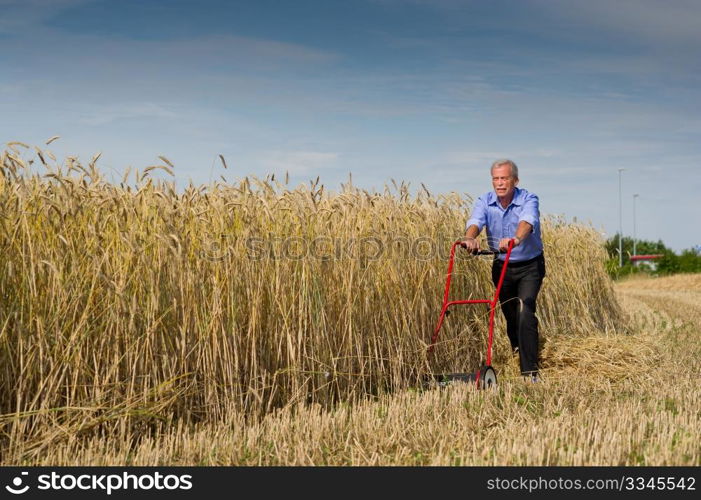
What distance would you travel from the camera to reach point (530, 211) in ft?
19.4

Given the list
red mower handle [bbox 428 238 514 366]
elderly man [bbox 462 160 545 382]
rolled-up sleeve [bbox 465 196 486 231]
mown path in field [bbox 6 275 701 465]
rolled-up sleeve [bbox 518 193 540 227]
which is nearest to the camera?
mown path in field [bbox 6 275 701 465]

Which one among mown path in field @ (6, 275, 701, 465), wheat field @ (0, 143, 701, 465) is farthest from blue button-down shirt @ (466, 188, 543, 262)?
mown path in field @ (6, 275, 701, 465)

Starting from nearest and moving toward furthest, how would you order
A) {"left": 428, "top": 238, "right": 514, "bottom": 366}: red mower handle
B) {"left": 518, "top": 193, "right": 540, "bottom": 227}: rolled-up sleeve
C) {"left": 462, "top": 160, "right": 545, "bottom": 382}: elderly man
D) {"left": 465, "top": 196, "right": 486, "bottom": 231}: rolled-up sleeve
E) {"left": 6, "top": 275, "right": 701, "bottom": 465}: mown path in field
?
{"left": 6, "top": 275, "right": 701, "bottom": 465}: mown path in field
{"left": 428, "top": 238, "right": 514, "bottom": 366}: red mower handle
{"left": 518, "top": 193, "right": 540, "bottom": 227}: rolled-up sleeve
{"left": 462, "top": 160, "right": 545, "bottom": 382}: elderly man
{"left": 465, "top": 196, "right": 486, "bottom": 231}: rolled-up sleeve

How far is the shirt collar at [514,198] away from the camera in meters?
6.09

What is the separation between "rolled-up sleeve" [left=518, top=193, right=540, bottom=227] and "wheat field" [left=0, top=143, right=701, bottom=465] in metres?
0.91

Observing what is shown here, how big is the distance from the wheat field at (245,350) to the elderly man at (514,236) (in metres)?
0.47

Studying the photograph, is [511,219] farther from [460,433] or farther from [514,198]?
[460,433]

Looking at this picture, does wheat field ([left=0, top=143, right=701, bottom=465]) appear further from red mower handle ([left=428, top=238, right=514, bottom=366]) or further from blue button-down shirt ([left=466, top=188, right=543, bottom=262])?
blue button-down shirt ([left=466, top=188, right=543, bottom=262])

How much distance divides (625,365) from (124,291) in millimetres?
4791

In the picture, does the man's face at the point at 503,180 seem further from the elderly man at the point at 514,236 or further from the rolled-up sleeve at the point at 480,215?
the rolled-up sleeve at the point at 480,215

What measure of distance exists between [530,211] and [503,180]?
0.34 m

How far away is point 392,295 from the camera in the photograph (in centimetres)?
583

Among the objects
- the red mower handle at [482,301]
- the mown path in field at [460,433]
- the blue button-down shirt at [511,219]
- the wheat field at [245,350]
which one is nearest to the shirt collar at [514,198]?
the blue button-down shirt at [511,219]

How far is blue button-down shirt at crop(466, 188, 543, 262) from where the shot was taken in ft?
19.9
